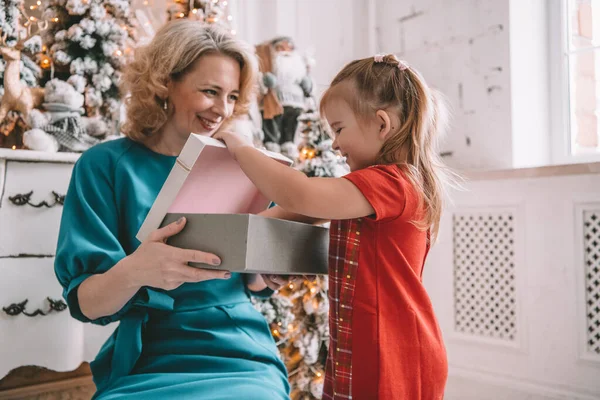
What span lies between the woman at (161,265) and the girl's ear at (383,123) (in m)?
0.42

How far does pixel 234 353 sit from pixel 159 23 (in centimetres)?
179

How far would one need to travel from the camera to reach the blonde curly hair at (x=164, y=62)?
1306 mm

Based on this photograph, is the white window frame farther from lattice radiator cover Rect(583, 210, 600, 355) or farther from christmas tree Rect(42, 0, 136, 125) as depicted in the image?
christmas tree Rect(42, 0, 136, 125)

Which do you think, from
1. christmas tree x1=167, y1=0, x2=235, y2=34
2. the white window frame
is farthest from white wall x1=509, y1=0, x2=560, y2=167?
christmas tree x1=167, y1=0, x2=235, y2=34

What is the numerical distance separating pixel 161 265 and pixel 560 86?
91.0 inches

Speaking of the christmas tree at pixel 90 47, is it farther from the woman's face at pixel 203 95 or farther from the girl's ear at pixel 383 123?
the girl's ear at pixel 383 123

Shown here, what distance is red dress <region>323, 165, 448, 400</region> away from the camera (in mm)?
1004

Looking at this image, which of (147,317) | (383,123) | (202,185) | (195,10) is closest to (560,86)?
(195,10)

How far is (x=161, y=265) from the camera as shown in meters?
0.97

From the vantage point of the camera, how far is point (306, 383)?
2260 millimetres

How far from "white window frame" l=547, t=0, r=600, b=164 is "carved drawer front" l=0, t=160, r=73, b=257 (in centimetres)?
217

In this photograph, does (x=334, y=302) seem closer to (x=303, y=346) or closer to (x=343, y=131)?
(x=343, y=131)

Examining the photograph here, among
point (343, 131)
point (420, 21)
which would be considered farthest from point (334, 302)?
point (420, 21)

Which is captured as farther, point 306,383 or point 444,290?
point 444,290
